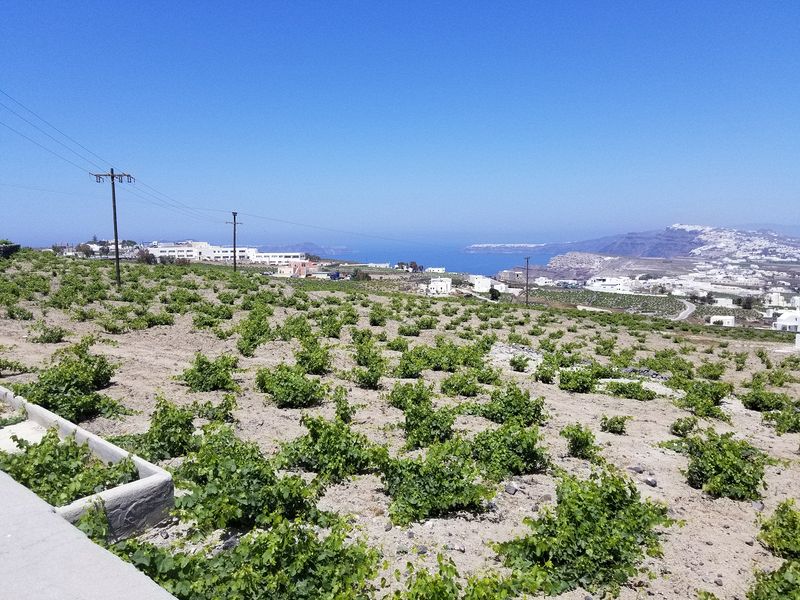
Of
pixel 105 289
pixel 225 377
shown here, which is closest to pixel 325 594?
pixel 225 377

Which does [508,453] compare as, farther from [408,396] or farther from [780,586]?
[780,586]

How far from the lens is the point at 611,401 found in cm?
1423

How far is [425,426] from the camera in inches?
375

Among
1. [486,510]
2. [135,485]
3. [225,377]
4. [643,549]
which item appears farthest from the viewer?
[225,377]

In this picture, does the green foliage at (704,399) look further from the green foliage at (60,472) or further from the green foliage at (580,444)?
the green foliage at (60,472)

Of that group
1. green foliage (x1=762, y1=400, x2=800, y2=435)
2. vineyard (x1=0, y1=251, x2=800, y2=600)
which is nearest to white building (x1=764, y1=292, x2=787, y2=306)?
vineyard (x1=0, y1=251, x2=800, y2=600)

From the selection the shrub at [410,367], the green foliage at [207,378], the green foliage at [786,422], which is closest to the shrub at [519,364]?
the shrub at [410,367]

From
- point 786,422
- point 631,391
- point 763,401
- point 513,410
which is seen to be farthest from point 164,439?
point 763,401

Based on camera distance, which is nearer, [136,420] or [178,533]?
[178,533]

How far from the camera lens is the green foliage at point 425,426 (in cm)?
927

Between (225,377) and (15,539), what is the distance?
7.66 metres

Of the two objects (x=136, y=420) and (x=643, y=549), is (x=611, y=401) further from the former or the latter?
(x=136, y=420)

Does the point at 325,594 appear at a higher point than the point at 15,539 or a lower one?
lower

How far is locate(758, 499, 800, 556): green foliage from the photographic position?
6.05 m
